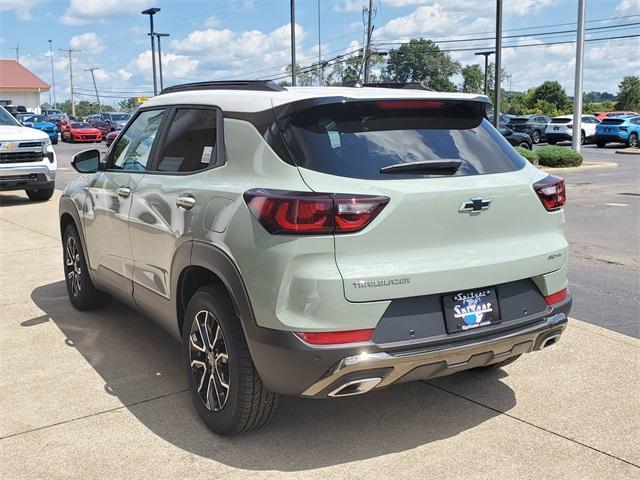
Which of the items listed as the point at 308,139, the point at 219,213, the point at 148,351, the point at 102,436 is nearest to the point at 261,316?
the point at 219,213

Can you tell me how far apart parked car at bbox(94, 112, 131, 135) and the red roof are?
34156 mm

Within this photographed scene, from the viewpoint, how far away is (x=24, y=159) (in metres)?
13.1

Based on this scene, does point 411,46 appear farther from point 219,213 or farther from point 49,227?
point 219,213

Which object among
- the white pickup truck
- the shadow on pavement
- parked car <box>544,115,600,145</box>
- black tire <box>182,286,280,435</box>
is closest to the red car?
parked car <box>544,115,600,145</box>

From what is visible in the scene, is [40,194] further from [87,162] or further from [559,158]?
[559,158]

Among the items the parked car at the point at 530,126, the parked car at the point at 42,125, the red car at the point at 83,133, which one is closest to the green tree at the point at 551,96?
the parked car at the point at 530,126

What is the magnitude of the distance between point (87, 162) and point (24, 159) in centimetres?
863

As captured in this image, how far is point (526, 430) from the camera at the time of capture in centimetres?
368

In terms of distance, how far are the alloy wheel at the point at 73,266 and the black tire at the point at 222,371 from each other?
238 centimetres

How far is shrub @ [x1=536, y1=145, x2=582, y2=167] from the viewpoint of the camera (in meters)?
22.2

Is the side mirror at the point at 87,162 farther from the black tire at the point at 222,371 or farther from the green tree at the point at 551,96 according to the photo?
the green tree at the point at 551,96

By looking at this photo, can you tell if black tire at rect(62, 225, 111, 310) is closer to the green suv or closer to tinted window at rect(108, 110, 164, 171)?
tinted window at rect(108, 110, 164, 171)

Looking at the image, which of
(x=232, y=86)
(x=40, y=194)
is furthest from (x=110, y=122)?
(x=232, y=86)

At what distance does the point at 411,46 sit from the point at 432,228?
3735 inches
